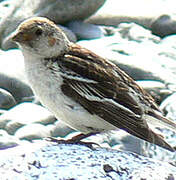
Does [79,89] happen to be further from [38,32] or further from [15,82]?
[15,82]

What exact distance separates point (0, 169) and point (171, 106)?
3.50 metres

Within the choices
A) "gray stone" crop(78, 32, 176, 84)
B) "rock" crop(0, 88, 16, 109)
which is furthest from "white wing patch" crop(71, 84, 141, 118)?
"gray stone" crop(78, 32, 176, 84)

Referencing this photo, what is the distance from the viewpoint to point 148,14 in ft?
41.8

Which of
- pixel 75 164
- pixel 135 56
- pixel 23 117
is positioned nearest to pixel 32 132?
pixel 23 117

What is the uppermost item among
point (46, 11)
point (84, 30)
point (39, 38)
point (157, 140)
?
point (39, 38)

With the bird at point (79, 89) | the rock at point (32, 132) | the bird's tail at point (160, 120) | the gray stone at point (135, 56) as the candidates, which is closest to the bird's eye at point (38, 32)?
the bird at point (79, 89)

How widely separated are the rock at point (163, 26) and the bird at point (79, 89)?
20.6 ft

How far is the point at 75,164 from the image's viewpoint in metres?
5.43

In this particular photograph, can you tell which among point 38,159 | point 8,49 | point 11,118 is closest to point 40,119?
point 11,118

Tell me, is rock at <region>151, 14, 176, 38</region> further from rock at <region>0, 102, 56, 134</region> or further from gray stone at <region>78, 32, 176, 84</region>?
rock at <region>0, 102, 56, 134</region>

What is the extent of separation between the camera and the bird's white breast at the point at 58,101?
19.2ft

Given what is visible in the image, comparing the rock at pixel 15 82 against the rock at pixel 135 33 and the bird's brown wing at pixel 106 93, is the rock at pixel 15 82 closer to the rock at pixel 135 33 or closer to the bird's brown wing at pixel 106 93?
the rock at pixel 135 33

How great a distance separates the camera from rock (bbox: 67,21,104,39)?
11.7 metres

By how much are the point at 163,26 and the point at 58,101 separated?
6727 mm
